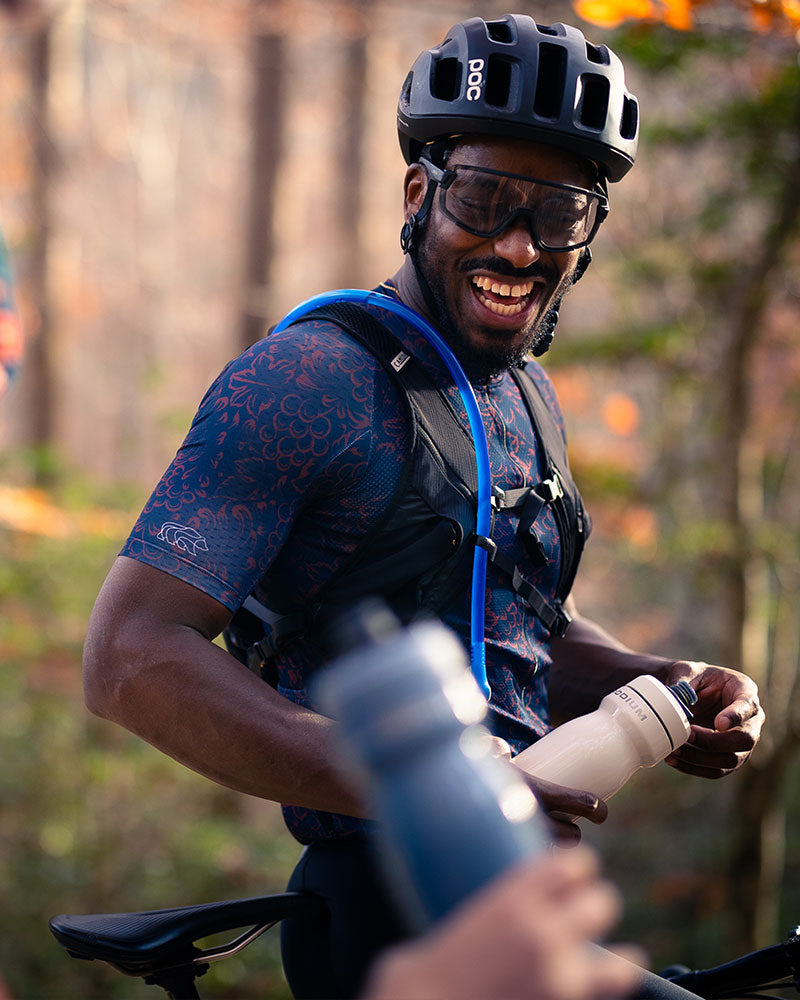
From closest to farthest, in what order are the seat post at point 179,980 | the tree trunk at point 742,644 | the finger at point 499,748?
the finger at point 499,748 < the seat post at point 179,980 < the tree trunk at point 742,644

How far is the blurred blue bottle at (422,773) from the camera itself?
2.91ft

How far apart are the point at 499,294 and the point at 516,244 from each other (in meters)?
0.11

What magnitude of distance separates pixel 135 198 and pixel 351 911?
2442 centimetres

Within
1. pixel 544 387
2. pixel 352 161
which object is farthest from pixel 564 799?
pixel 352 161

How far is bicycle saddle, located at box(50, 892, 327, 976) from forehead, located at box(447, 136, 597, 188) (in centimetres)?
→ 146

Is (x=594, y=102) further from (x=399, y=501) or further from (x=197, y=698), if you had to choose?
(x=197, y=698)

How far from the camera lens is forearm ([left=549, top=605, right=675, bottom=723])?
102 inches

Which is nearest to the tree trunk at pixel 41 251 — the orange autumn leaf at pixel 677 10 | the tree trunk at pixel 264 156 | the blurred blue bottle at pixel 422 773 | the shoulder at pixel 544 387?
the tree trunk at pixel 264 156

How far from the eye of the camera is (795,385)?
7.54 metres

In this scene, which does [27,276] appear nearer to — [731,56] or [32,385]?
[32,385]

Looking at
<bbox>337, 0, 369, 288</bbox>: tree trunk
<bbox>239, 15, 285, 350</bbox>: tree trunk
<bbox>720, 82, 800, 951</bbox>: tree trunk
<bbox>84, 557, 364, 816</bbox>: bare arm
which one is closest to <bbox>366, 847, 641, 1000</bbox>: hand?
<bbox>84, 557, 364, 816</bbox>: bare arm

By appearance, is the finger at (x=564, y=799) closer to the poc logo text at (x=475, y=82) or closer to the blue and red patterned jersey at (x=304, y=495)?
the blue and red patterned jersey at (x=304, y=495)

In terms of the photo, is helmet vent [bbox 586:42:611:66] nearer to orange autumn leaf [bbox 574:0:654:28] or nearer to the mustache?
the mustache

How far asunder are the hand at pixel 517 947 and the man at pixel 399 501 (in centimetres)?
87
